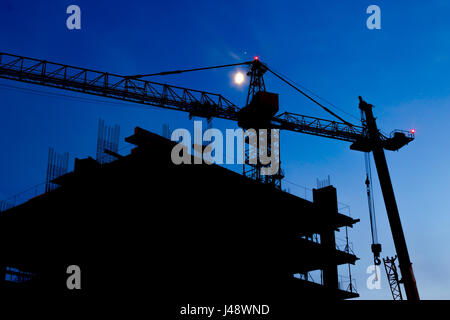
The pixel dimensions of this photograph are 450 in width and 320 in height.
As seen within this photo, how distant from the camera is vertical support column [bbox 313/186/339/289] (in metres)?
43.1

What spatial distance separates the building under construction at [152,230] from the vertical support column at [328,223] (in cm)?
626

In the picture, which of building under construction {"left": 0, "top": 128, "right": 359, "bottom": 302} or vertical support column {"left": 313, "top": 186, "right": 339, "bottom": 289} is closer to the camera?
building under construction {"left": 0, "top": 128, "right": 359, "bottom": 302}

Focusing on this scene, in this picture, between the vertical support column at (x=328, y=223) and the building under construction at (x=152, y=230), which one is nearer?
the building under construction at (x=152, y=230)

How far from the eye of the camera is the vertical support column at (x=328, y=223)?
43.1 metres

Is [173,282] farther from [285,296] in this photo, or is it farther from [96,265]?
[285,296]

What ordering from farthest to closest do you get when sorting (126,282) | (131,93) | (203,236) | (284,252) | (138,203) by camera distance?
(131,93)
(284,252)
(203,236)
(138,203)
(126,282)

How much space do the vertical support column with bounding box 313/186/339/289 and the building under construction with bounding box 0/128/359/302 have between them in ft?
20.5

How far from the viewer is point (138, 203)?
30.1 meters

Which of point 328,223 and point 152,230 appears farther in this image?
point 328,223

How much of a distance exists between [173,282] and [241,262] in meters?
7.02

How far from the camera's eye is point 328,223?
44.5 m

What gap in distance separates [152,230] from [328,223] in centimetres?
2107
